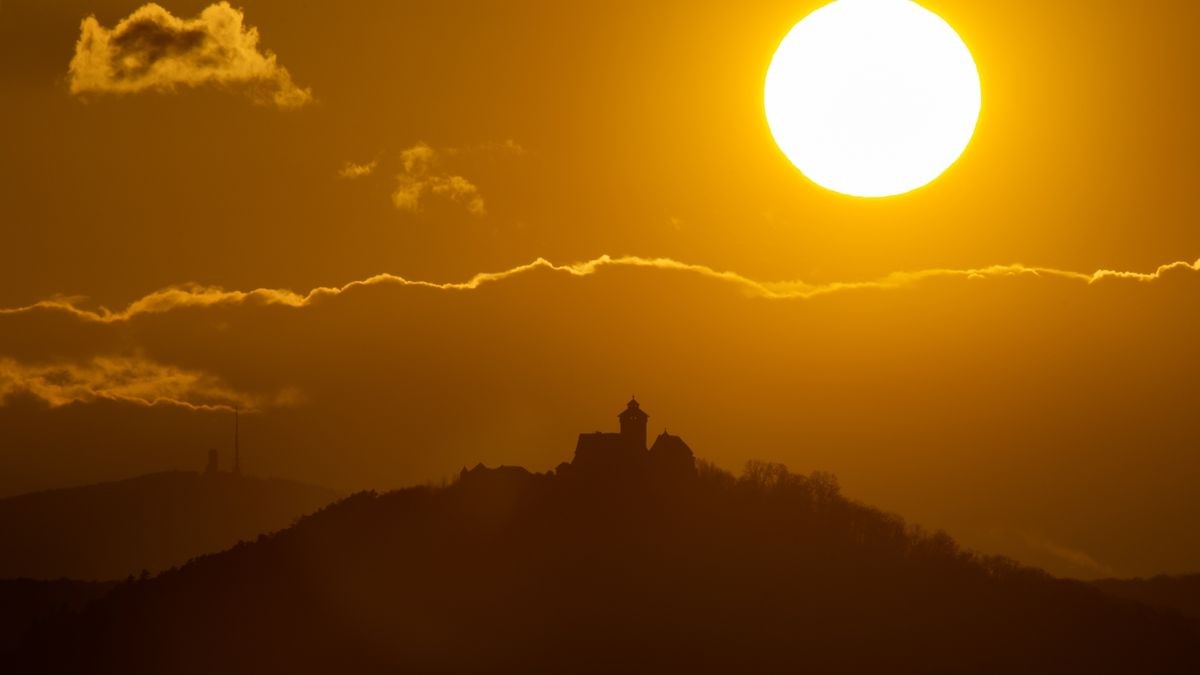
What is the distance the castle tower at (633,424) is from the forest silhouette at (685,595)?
372cm

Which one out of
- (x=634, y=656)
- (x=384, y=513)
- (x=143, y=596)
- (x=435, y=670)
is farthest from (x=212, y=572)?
(x=634, y=656)

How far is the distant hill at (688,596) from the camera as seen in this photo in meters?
149

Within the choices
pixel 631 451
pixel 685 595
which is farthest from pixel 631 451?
pixel 685 595

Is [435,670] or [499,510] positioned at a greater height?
[499,510]

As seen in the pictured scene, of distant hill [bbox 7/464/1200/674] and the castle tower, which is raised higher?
the castle tower

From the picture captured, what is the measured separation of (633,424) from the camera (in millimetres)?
140375

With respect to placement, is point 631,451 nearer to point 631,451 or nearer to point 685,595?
point 631,451

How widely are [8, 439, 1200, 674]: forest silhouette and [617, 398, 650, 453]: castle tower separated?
3724 millimetres

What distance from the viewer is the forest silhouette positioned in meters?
149

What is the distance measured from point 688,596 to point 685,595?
0.92ft

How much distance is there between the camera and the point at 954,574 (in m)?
157

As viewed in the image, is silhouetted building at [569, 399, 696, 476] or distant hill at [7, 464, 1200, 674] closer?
silhouetted building at [569, 399, 696, 476]

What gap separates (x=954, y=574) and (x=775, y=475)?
54.3 ft

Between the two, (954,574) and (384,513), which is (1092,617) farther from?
(384,513)
